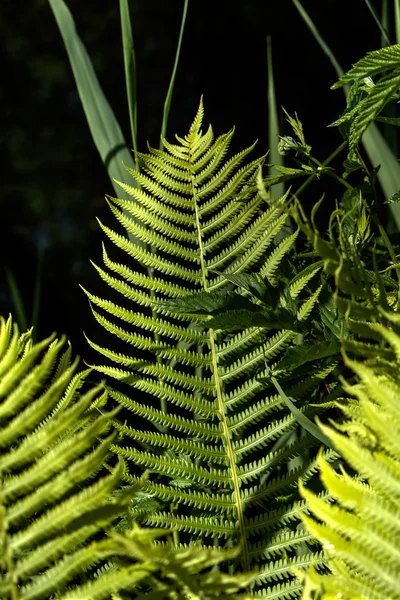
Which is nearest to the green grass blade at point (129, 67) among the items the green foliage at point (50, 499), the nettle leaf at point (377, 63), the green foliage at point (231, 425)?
the green foliage at point (231, 425)

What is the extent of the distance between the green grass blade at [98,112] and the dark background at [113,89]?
4.81ft

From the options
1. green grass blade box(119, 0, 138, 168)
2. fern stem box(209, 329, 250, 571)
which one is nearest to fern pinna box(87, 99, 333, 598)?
fern stem box(209, 329, 250, 571)

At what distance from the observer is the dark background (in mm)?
2537

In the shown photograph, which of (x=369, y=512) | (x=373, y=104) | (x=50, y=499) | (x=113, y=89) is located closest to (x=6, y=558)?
(x=50, y=499)

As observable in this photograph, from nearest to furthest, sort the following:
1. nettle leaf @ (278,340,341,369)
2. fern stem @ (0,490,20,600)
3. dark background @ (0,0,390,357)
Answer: fern stem @ (0,490,20,600) → nettle leaf @ (278,340,341,369) → dark background @ (0,0,390,357)

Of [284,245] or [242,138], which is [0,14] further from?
[284,245]

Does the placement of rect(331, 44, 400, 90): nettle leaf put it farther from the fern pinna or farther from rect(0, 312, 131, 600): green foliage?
rect(0, 312, 131, 600): green foliage

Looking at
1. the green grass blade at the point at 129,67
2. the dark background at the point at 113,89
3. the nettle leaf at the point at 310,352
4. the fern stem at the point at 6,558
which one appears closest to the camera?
the fern stem at the point at 6,558

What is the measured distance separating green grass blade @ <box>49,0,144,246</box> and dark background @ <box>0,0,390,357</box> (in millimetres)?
1466

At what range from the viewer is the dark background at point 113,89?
8.32 feet

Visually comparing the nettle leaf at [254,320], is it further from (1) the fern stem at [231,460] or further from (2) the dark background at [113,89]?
(2) the dark background at [113,89]

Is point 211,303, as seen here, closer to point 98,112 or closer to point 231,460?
point 231,460

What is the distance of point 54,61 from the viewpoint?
267cm

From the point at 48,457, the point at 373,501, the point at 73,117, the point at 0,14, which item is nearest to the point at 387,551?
the point at 373,501
